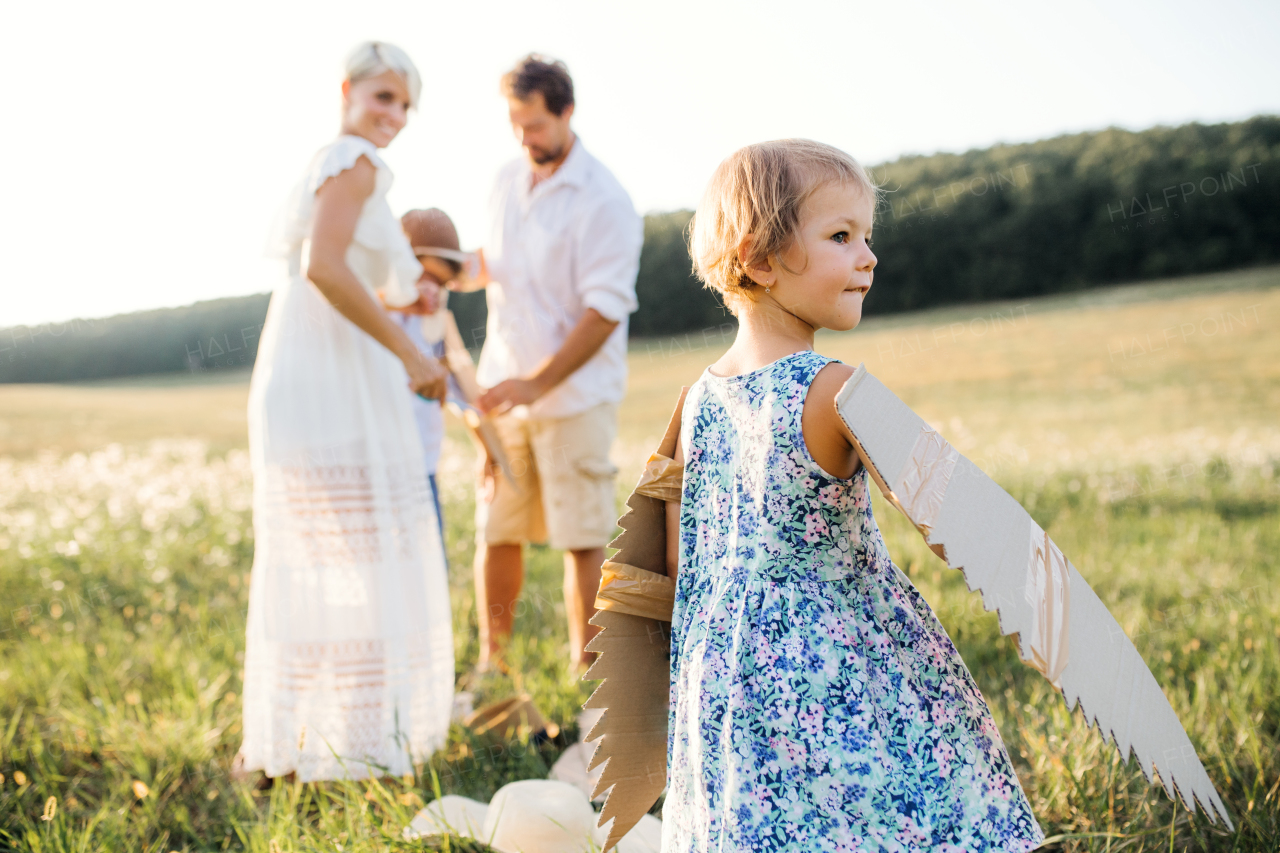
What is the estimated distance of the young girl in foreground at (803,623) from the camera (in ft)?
4.61

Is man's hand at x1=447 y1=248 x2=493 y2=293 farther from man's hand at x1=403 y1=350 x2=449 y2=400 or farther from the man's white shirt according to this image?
man's hand at x1=403 y1=350 x2=449 y2=400

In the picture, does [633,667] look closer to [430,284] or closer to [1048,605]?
[1048,605]

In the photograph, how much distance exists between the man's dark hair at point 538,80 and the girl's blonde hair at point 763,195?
5.82 ft

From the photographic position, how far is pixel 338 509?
2.61 metres

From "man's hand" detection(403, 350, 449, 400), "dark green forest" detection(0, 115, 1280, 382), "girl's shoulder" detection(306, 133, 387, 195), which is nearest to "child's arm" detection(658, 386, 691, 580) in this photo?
"man's hand" detection(403, 350, 449, 400)

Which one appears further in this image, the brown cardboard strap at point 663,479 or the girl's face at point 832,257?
the brown cardboard strap at point 663,479

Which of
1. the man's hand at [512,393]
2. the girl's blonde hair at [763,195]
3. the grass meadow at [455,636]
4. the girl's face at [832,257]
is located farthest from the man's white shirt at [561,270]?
the girl's face at [832,257]

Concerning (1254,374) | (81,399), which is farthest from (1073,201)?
(81,399)

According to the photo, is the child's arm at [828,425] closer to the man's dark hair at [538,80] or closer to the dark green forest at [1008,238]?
the man's dark hair at [538,80]

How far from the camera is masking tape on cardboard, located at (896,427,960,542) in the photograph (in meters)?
1.24

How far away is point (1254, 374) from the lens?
15164 millimetres

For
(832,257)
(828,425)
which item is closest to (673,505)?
(828,425)

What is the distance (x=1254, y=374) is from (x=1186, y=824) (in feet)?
52.5

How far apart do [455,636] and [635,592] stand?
7.69 feet
